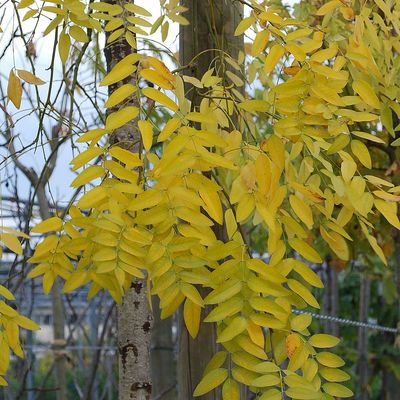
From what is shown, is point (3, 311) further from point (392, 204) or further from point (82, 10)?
point (392, 204)

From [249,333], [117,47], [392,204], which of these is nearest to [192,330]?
[249,333]

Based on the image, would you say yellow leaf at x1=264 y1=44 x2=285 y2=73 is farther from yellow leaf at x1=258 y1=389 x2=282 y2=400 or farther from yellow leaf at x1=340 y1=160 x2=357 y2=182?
yellow leaf at x1=258 y1=389 x2=282 y2=400

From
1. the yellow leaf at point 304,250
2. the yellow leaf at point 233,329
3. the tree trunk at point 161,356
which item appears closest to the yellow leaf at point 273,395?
the yellow leaf at point 233,329

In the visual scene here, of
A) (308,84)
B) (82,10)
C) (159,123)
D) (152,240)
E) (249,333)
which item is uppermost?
(159,123)

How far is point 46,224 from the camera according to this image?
4.12ft

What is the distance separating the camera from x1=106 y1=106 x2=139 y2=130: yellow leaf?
3.67ft

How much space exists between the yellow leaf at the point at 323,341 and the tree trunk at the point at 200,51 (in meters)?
0.57

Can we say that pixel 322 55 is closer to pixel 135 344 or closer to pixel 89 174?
pixel 89 174

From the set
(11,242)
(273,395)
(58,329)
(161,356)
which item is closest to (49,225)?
(11,242)

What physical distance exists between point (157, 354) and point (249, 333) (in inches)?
104

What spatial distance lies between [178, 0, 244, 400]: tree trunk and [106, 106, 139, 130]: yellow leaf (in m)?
0.72

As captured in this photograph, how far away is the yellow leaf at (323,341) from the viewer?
4.17 ft

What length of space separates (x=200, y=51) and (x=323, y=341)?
0.93 meters

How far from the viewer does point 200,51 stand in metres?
1.94
